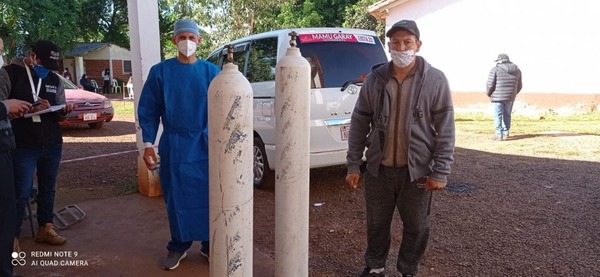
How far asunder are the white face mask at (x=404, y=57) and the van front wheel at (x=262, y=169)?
292 centimetres

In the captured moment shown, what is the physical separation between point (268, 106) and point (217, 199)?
10.4ft

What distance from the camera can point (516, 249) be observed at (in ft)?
12.7

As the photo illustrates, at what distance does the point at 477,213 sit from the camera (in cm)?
484

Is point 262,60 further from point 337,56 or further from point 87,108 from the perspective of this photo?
point 87,108

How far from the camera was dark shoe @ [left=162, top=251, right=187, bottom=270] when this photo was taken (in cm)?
349

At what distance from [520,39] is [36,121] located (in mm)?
14239

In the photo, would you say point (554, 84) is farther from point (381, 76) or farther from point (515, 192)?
point (381, 76)

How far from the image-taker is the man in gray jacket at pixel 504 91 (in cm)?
965

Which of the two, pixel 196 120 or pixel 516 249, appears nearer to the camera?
pixel 196 120

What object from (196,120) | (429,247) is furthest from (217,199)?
(429,247)

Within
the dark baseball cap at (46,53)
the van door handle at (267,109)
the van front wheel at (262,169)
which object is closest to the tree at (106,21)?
the van front wheel at (262,169)

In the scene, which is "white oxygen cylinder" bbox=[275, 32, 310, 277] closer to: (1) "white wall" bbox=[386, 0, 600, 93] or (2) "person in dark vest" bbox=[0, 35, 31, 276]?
(2) "person in dark vest" bbox=[0, 35, 31, 276]

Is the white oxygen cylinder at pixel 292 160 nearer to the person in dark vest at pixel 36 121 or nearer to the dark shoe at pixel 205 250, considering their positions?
the dark shoe at pixel 205 250

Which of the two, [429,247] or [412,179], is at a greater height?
[412,179]
